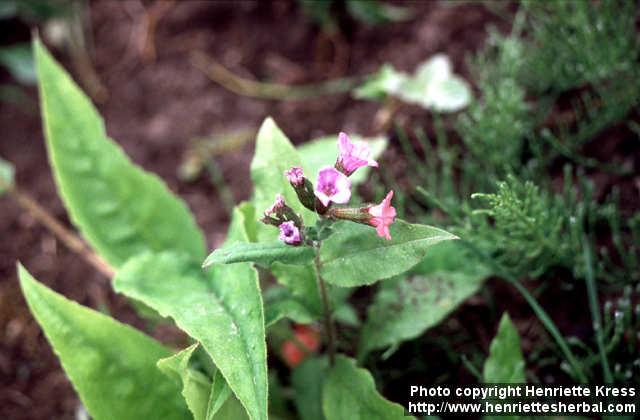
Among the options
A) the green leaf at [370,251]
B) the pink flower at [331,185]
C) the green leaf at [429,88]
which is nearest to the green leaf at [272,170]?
the green leaf at [370,251]

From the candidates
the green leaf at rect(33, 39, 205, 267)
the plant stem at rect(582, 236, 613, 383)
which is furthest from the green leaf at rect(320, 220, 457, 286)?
the green leaf at rect(33, 39, 205, 267)

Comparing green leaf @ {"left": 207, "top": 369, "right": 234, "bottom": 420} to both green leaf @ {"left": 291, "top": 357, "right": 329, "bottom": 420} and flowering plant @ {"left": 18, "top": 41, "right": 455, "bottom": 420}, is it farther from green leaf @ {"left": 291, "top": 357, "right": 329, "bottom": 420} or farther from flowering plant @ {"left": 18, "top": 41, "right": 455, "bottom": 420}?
green leaf @ {"left": 291, "top": 357, "right": 329, "bottom": 420}

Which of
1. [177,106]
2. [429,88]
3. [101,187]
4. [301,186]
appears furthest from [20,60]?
[301,186]

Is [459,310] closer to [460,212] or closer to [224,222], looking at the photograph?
[460,212]

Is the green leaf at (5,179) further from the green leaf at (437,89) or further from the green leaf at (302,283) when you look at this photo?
the green leaf at (437,89)

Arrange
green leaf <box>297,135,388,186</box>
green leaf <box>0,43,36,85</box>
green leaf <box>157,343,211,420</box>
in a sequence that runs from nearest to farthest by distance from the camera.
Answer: green leaf <box>157,343,211,420</box>
green leaf <box>297,135,388,186</box>
green leaf <box>0,43,36,85</box>
